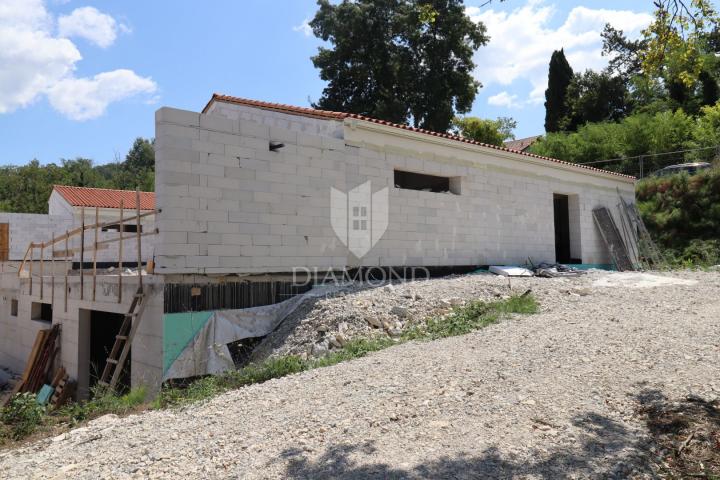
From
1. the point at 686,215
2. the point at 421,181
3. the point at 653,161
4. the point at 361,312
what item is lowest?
the point at 361,312

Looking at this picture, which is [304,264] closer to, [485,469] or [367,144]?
[367,144]

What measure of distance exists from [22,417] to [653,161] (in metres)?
25.7

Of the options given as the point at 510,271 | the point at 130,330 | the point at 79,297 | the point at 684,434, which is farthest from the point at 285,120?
the point at 684,434

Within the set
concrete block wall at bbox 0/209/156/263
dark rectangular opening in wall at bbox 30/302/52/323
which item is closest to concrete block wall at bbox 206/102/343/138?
dark rectangular opening in wall at bbox 30/302/52/323

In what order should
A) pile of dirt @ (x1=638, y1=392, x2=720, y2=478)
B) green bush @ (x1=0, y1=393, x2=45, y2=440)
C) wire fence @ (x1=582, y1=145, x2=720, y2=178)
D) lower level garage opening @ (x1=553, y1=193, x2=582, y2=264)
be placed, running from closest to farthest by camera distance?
pile of dirt @ (x1=638, y1=392, x2=720, y2=478), green bush @ (x1=0, y1=393, x2=45, y2=440), lower level garage opening @ (x1=553, y1=193, x2=582, y2=264), wire fence @ (x1=582, y1=145, x2=720, y2=178)

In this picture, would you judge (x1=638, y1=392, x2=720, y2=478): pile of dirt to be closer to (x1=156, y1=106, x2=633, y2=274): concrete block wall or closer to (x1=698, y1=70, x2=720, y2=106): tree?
(x1=156, y1=106, x2=633, y2=274): concrete block wall

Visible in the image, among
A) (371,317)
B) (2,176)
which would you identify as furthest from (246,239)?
(2,176)

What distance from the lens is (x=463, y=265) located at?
470 inches

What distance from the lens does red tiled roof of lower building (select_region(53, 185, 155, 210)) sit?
2069 cm

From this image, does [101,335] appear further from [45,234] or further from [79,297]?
[45,234]

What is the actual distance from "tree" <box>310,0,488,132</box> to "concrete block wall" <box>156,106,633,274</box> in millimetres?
15651

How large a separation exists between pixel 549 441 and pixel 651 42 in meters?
5.34

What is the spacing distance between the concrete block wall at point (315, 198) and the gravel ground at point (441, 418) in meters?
2.80

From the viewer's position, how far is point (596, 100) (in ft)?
107
